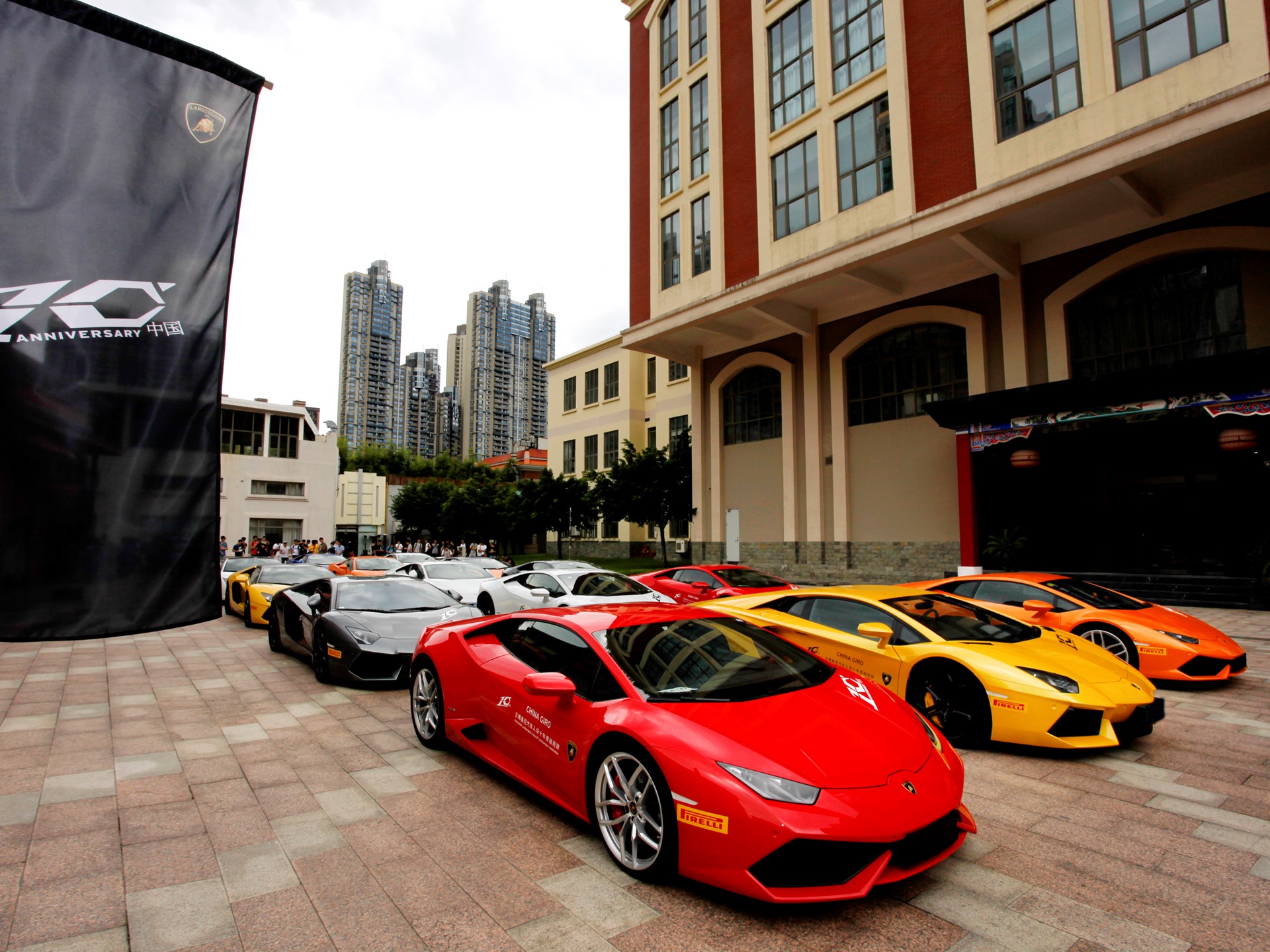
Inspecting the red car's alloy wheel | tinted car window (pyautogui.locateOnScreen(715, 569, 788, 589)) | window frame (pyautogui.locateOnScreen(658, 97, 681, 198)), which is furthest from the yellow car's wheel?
window frame (pyautogui.locateOnScreen(658, 97, 681, 198))

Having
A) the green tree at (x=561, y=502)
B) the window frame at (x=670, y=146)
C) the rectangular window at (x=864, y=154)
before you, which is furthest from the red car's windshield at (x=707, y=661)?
the green tree at (x=561, y=502)

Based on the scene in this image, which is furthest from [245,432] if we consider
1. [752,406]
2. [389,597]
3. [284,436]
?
[389,597]

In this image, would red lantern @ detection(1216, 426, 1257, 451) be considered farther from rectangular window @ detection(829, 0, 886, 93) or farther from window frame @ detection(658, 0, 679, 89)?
window frame @ detection(658, 0, 679, 89)

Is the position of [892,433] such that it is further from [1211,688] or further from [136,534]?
[136,534]

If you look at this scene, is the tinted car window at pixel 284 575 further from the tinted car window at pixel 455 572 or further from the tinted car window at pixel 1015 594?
the tinted car window at pixel 1015 594

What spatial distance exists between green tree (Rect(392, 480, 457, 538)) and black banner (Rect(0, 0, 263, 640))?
57.9 meters

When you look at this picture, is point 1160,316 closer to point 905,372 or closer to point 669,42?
point 905,372

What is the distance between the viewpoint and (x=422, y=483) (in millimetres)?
68688

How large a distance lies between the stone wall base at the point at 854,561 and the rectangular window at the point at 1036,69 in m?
10.7

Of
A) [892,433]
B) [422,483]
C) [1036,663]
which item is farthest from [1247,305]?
[422,483]

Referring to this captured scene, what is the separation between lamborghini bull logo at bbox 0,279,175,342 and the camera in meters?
2.61

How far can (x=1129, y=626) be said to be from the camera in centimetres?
779

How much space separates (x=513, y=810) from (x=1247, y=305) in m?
17.6

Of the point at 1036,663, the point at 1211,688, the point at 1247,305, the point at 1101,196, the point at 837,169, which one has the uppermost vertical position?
the point at 837,169
